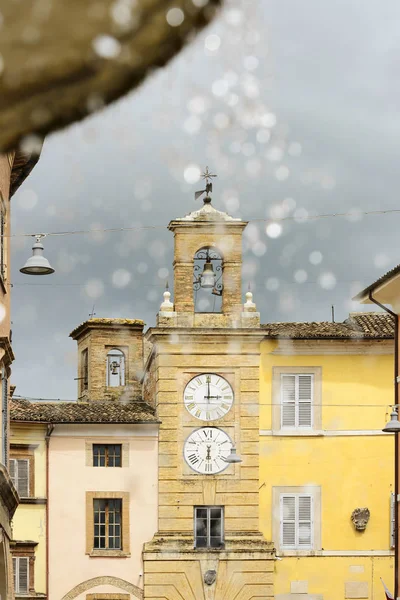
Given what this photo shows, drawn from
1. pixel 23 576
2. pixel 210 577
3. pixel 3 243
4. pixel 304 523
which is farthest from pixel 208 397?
pixel 3 243

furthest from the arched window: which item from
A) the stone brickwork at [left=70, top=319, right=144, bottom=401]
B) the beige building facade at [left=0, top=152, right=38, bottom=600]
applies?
the beige building facade at [left=0, top=152, right=38, bottom=600]

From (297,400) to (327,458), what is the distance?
54.0 inches

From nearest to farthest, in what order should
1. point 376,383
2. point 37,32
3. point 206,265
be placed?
1. point 37,32
2. point 206,265
3. point 376,383

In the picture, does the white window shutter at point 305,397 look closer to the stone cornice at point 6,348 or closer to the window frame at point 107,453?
the window frame at point 107,453

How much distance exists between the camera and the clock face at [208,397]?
2705cm

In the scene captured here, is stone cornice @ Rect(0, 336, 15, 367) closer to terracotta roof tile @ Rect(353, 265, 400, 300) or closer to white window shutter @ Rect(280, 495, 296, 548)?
terracotta roof tile @ Rect(353, 265, 400, 300)

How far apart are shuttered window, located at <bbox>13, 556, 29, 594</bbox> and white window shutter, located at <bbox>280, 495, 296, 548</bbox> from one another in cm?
532

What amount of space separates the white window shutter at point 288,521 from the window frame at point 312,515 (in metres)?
0.06

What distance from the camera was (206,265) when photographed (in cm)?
2528

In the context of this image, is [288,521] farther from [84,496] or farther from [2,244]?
[2,244]

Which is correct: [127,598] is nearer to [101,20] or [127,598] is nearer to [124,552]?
[124,552]

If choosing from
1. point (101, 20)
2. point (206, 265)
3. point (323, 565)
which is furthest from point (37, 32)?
point (323, 565)

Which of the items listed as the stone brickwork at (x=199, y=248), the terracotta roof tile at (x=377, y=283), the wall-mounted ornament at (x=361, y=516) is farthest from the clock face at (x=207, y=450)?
the terracotta roof tile at (x=377, y=283)

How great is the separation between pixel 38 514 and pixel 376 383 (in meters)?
7.62
